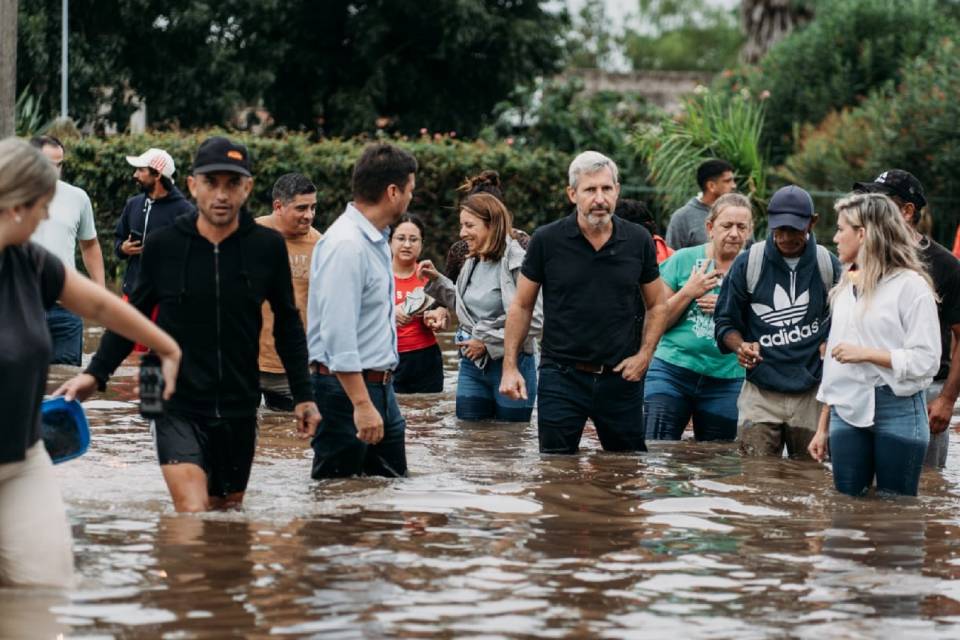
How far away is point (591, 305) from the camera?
986 cm

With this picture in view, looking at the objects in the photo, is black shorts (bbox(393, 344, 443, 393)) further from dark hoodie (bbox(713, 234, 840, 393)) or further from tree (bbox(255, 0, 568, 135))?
tree (bbox(255, 0, 568, 135))

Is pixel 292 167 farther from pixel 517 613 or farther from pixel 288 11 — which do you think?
pixel 517 613

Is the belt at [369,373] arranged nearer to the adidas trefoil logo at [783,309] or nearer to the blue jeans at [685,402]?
the adidas trefoil logo at [783,309]

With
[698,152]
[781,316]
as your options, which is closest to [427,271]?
[781,316]

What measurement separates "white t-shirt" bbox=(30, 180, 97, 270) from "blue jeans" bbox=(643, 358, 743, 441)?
4.03 meters

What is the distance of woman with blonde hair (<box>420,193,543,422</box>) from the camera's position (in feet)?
38.1

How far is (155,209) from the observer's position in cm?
1340

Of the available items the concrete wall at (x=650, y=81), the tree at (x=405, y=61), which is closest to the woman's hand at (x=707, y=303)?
the tree at (x=405, y=61)

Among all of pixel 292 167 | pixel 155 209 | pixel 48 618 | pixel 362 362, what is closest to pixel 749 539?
pixel 362 362

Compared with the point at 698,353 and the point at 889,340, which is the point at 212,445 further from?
the point at 698,353

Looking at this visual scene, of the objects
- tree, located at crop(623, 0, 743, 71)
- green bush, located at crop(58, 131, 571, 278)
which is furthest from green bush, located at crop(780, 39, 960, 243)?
tree, located at crop(623, 0, 743, 71)

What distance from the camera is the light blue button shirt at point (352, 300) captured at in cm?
826

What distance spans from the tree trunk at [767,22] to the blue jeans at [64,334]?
2449cm

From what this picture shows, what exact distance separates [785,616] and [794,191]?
3.66 meters
